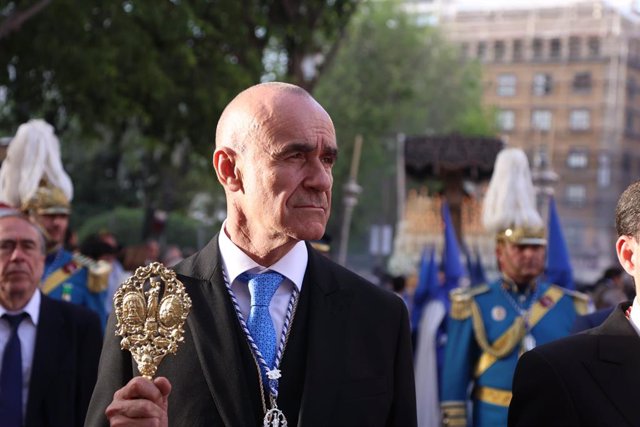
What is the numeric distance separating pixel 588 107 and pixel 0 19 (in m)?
76.1

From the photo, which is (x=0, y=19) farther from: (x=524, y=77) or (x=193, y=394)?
(x=524, y=77)

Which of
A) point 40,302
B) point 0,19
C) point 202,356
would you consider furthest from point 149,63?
point 202,356

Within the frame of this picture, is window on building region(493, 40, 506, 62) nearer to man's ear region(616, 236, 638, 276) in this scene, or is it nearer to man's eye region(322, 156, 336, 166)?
man's ear region(616, 236, 638, 276)

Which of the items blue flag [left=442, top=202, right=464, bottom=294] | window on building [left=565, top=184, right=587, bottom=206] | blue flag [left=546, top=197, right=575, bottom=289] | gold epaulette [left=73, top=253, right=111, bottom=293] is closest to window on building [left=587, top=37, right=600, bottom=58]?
window on building [left=565, top=184, right=587, bottom=206]

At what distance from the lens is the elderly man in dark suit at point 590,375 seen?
343 cm

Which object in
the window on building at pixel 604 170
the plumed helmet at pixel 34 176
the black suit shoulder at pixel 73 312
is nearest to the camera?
the black suit shoulder at pixel 73 312

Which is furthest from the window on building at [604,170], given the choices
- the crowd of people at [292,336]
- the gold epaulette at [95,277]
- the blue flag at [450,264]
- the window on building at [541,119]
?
the crowd of people at [292,336]

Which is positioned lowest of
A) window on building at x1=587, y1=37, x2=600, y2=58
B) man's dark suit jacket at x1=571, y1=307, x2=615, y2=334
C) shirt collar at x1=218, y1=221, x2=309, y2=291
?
man's dark suit jacket at x1=571, y1=307, x2=615, y2=334

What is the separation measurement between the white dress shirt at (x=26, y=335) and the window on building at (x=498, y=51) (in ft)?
267

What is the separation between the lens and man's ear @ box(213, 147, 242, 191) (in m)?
3.61

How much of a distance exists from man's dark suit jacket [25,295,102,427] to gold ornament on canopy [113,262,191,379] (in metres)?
2.26

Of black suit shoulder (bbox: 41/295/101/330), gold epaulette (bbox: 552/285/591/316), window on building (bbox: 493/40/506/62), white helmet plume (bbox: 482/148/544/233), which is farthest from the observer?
window on building (bbox: 493/40/506/62)

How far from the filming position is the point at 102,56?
44.7 ft

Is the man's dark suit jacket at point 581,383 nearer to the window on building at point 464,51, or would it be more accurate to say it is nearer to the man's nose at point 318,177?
the man's nose at point 318,177
